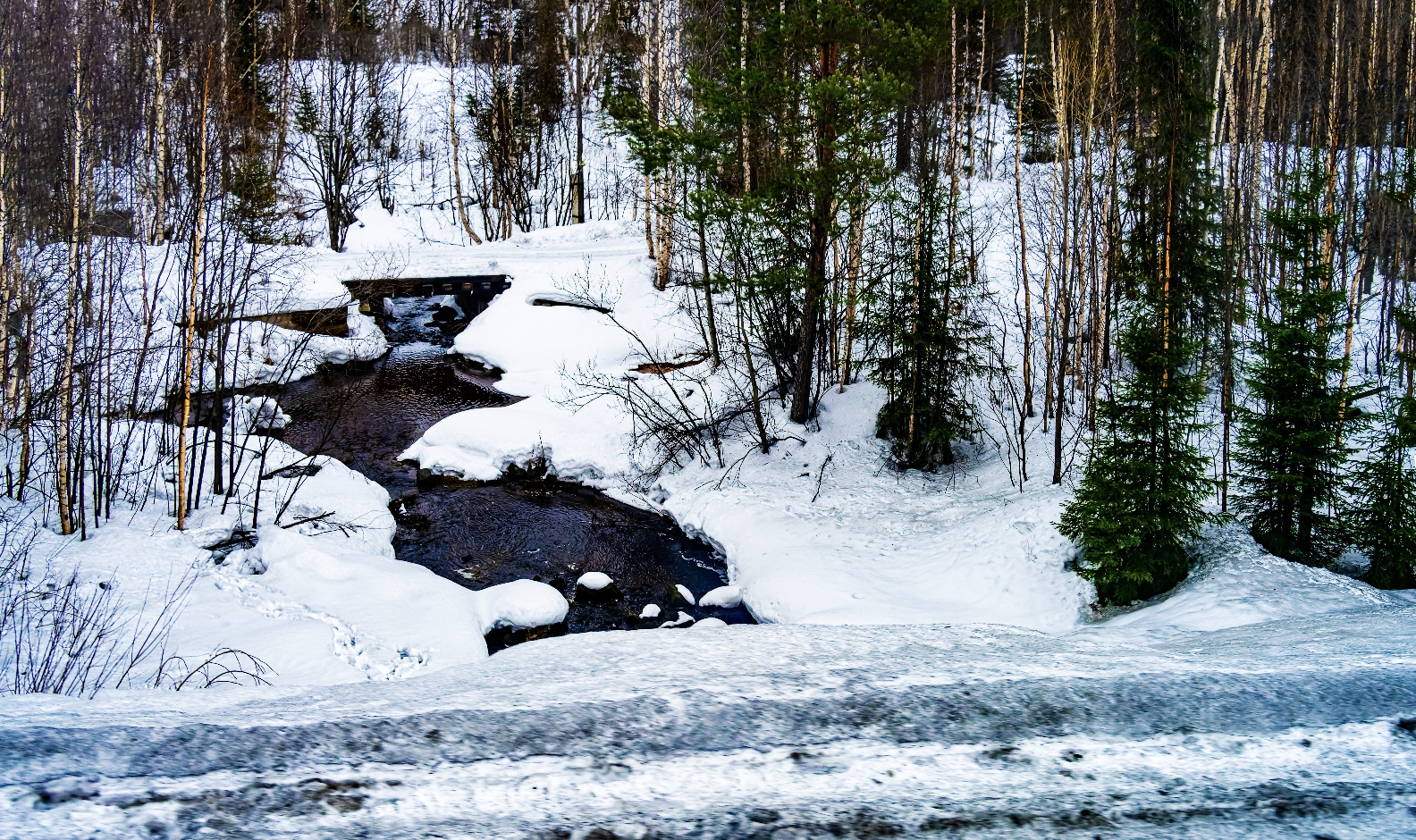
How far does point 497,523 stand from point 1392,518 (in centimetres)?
1161

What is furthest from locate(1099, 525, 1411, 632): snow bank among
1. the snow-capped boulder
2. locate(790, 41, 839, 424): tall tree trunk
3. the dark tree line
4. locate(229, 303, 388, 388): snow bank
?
locate(229, 303, 388, 388): snow bank

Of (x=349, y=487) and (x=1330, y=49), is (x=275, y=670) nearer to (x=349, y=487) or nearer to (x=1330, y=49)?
(x=349, y=487)

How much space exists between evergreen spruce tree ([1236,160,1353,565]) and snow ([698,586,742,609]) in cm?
623

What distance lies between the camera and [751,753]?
271cm

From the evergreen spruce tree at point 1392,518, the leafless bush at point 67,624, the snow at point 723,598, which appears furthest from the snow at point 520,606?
the evergreen spruce tree at point 1392,518

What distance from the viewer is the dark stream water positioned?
38.2 feet

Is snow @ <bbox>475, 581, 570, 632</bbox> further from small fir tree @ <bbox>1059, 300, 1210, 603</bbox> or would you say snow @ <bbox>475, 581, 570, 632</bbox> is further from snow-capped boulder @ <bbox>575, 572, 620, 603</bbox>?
small fir tree @ <bbox>1059, 300, 1210, 603</bbox>

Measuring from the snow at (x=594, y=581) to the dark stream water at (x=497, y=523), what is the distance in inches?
7.5

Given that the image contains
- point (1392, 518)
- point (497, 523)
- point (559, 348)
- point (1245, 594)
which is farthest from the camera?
point (559, 348)

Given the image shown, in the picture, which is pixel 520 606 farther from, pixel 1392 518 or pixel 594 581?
pixel 1392 518

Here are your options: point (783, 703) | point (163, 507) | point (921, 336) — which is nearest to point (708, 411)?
point (921, 336)

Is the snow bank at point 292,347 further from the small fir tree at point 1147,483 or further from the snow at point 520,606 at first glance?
the small fir tree at point 1147,483

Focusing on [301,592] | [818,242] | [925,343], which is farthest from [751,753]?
[818,242]

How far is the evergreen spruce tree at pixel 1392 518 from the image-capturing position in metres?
8.30
